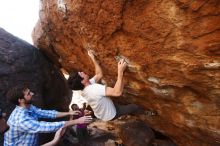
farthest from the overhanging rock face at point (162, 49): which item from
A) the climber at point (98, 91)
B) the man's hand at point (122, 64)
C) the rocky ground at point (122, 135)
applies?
the rocky ground at point (122, 135)

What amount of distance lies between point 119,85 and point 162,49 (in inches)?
33.9

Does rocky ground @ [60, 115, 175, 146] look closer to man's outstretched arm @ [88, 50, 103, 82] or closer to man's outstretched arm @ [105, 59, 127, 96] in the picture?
man's outstretched arm @ [88, 50, 103, 82]

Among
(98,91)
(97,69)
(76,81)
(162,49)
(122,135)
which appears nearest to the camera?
(162,49)

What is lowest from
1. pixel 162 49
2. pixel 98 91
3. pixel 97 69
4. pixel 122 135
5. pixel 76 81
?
pixel 122 135

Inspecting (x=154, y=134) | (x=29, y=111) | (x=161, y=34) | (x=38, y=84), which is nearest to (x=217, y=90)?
(x=161, y=34)

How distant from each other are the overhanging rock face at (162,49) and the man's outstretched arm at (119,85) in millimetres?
117

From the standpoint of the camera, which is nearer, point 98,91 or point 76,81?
point 98,91

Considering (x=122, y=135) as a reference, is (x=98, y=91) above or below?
above

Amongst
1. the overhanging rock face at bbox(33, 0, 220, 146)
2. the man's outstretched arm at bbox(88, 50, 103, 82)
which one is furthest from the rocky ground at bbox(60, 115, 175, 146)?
the man's outstretched arm at bbox(88, 50, 103, 82)

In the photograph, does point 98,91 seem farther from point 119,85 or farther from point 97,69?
point 97,69

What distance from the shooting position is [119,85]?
5.18 metres

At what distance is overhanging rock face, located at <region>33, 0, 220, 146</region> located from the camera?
4418mm

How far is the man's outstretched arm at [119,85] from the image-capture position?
5.19m

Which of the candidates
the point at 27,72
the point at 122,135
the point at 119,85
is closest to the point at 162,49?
the point at 119,85
